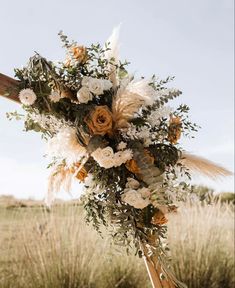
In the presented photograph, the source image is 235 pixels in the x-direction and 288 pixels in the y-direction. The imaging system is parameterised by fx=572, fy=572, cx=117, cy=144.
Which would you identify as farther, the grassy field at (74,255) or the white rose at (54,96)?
the grassy field at (74,255)

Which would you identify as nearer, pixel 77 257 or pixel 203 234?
pixel 77 257

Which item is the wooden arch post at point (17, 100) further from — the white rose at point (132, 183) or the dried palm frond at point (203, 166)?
the dried palm frond at point (203, 166)

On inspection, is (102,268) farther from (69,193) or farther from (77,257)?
(69,193)

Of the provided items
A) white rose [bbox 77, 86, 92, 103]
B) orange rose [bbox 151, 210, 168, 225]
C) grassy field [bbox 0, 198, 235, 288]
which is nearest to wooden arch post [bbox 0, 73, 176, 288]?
orange rose [bbox 151, 210, 168, 225]

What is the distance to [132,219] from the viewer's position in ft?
6.54

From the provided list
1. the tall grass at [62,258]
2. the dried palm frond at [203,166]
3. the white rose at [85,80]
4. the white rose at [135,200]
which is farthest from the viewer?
the tall grass at [62,258]

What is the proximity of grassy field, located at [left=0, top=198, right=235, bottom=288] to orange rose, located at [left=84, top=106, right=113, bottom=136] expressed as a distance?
6.90 ft

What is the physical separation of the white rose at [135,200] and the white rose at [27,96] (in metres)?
0.46

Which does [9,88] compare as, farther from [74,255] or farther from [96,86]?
[74,255]

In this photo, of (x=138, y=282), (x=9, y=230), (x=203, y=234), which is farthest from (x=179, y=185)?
(x=203, y=234)

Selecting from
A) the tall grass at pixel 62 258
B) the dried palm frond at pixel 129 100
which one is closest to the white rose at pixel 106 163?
the dried palm frond at pixel 129 100

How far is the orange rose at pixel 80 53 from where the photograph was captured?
2152mm

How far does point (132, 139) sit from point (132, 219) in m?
0.29

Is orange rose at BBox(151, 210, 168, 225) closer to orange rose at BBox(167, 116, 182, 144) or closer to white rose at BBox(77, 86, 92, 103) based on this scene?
orange rose at BBox(167, 116, 182, 144)
